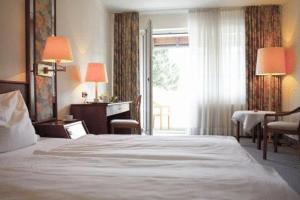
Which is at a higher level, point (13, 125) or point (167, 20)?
point (167, 20)

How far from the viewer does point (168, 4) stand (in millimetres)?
5348

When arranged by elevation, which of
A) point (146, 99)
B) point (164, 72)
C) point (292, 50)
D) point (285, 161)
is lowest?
point (285, 161)

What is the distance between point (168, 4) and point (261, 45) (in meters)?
2.01

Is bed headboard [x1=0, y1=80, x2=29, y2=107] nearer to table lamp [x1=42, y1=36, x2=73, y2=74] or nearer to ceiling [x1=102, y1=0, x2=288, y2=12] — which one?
table lamp [x1=42, y1=36, x2=73, y2=74]

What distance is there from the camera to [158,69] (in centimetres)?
809

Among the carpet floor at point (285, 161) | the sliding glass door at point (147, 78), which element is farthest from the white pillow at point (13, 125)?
the sliding glass door at point (147, 78)

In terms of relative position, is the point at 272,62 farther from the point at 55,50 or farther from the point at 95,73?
the point at 55,50

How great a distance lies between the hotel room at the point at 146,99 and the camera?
1130 millimetres

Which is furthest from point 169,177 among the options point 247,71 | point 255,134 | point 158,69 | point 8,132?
point 158,69

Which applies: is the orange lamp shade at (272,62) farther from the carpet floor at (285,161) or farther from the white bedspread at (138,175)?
the white bedspread at (138,175)

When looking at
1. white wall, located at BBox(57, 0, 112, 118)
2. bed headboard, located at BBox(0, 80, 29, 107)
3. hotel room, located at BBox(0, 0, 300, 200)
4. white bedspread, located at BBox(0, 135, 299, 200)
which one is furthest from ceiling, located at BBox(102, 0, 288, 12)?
white bedspread, located at BBox(0, 135, 299, 200)

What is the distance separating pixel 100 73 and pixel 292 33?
3.44 meters

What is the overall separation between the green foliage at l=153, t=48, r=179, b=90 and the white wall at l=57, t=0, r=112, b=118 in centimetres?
259

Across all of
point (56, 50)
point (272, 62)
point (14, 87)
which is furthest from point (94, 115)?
point (272, 62)
